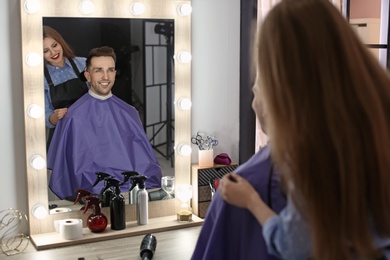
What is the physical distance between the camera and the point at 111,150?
214 centimetres

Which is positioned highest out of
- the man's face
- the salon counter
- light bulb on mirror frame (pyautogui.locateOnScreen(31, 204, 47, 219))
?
the man's face

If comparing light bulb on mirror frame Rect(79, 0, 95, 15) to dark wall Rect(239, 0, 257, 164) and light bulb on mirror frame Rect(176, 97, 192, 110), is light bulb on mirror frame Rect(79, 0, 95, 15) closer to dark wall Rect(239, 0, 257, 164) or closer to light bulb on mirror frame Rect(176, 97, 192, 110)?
light bulb on mirror frame Rect(176, 97, 192, 110)

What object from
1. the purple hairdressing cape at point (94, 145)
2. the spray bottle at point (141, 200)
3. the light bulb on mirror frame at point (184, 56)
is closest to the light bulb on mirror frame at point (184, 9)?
the light bulb on mirror frame at point (184, 56)

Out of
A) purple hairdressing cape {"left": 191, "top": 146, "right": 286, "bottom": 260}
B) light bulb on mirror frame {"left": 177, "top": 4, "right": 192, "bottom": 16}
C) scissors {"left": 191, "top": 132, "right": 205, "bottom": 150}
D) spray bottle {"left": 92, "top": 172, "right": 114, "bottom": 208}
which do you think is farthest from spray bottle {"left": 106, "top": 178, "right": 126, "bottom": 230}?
purple hairdressing cape {"left": 191, "top": 146, "right": 286, "bottom": 260}

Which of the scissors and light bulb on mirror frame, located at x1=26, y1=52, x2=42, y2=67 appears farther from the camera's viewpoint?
Answer: the scissors

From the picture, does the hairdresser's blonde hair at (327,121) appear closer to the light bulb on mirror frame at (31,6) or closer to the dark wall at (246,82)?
the light bulb on mirror frame at (31,6)

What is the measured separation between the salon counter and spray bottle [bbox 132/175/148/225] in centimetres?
10

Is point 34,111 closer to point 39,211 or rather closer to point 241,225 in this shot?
point 39,211

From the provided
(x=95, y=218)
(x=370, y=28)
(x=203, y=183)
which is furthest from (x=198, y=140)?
(x=370, y=28)

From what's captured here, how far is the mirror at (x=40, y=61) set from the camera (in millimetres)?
1946

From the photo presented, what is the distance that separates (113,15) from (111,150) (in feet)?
1.61

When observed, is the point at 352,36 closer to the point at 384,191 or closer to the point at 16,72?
the point at 384,191

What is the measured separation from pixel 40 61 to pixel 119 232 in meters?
0.66

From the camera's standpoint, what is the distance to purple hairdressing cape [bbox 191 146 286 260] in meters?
0.94
